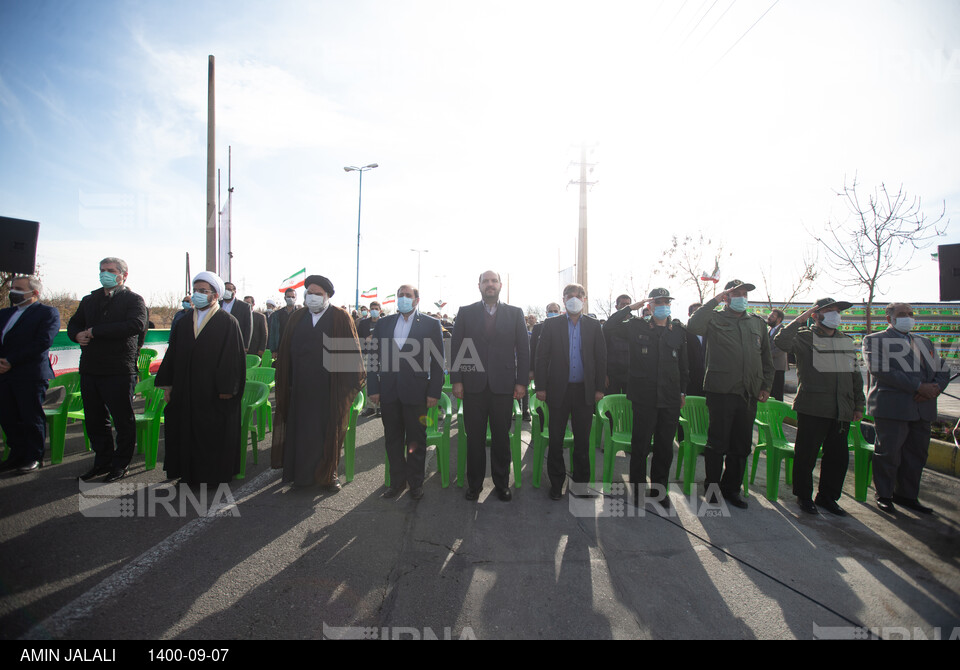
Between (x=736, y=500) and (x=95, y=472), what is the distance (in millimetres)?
6262

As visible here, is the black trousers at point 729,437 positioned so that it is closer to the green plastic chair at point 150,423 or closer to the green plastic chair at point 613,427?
the green plastic chair at point 613,427

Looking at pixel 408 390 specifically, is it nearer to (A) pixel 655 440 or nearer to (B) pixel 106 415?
(A) pixel 655 440

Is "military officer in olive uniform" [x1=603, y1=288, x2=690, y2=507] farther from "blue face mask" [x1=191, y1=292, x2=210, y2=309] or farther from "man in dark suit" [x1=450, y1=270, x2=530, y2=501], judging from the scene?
"blue face mask" [x1=191, y1=292, x2=210, y2=309]

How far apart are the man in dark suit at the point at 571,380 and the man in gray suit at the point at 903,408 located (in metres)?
2.71

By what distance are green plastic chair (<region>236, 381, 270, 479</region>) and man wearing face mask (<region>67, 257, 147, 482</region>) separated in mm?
1026

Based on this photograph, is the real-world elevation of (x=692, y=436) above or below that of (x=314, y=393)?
below

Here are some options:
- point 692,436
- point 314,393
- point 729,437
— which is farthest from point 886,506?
point 314,393

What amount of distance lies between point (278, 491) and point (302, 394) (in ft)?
3.14

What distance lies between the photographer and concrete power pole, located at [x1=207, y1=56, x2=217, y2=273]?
10.0m

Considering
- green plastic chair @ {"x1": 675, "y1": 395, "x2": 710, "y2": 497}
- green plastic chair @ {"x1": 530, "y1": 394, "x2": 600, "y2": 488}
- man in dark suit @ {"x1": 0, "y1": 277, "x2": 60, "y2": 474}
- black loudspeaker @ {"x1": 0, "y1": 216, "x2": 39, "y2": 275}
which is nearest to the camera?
black loudspeaker @ {"x1": 0, "y1": 216, "x2": 39, "y2": 275}

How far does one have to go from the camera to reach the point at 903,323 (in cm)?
422

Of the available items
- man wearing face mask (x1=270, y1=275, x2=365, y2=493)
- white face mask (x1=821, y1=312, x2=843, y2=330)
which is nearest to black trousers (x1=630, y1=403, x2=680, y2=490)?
white face mask (x1=821, y1=312, x2=843, y2=330)

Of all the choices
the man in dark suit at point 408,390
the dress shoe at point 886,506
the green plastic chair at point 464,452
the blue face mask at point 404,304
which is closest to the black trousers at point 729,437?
the dress shoe at point 886,506
